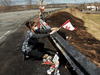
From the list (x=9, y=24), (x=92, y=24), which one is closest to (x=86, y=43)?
(x=9, y=24)

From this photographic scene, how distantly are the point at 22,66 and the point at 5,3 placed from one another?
229 feet

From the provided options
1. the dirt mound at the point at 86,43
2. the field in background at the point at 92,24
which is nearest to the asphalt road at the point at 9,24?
the dirt mound at the point at 86,43

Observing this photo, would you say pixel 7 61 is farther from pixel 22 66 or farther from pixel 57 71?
pixel 57 71

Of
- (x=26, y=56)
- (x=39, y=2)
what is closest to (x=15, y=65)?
(x=26, y=56)

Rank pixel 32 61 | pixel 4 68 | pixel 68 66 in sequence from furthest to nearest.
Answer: pixel 32 61 < pixel 4 68 < pixel 68 66

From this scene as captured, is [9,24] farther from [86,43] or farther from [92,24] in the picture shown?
[92,24]

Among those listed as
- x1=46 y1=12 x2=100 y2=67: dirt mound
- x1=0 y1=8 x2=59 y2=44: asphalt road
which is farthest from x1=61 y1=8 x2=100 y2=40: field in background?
x1=0 y1=8 x2=59 y2=44: asphalt road

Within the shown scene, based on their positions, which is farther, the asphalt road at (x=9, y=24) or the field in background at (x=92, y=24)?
the field in background at (x=92, y=24)

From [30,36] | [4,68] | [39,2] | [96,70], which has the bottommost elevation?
[4,68]

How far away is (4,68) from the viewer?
2984 millimetres

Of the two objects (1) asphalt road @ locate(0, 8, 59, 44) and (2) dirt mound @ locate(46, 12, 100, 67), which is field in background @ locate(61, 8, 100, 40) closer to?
(2) dirt mound @ locate(46, 12, 100, 67)

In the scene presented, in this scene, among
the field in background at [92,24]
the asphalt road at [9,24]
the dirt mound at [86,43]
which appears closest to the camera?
the dirt mound at [86,43]

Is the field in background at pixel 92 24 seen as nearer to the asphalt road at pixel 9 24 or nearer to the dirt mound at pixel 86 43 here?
the dirt mound at pixel 86 43

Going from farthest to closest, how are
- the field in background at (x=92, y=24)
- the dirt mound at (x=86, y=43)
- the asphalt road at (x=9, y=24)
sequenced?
the field in background at (x=92, y=24) → the asphalt road at (x=9, y=24) → the dirt mound at (x=86, y=43)
